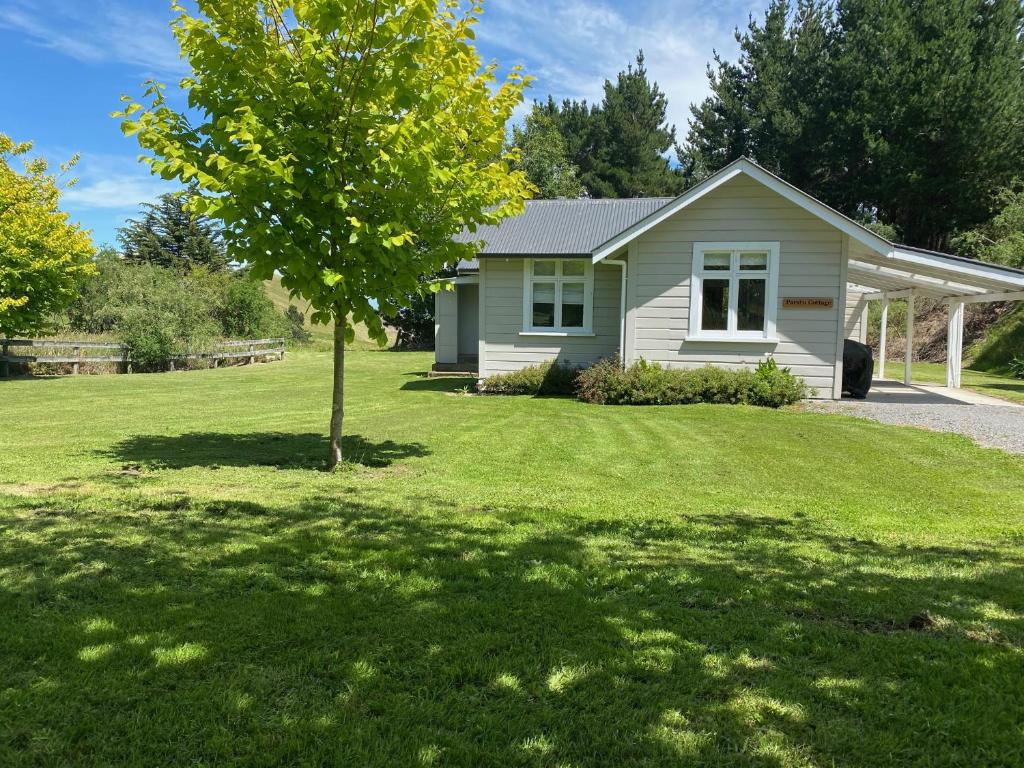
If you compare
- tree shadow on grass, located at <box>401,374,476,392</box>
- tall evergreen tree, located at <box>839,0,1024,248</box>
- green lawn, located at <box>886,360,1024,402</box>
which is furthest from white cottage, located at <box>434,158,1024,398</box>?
tall evergreen tree, located at <box>839,0,1024,248</box>

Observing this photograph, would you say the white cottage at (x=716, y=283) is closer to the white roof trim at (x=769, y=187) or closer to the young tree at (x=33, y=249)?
the white roof trim at (x=769, y=187)

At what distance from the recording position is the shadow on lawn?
8.07 ft

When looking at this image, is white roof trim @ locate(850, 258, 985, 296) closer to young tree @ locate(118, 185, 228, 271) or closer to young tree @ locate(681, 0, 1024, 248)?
young tree @ locate(681, 0, 1024, 248)

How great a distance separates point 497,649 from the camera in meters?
3.17

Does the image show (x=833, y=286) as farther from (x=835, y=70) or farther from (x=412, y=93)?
(x=835, y=70)

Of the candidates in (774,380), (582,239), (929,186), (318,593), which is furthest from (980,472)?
(929,186)

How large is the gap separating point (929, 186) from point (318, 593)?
37651 millimetres

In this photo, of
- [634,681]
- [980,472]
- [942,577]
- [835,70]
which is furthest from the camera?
[835,70]

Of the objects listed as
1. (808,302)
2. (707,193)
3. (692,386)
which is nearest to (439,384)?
(692,386)

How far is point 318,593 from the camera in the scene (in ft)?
12.5

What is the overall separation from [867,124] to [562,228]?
25309 millimetres

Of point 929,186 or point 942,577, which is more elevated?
point 929,186

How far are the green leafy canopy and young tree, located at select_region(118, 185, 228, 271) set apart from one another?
41.2 meters

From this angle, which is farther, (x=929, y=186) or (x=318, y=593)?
(x=929, y=186)
